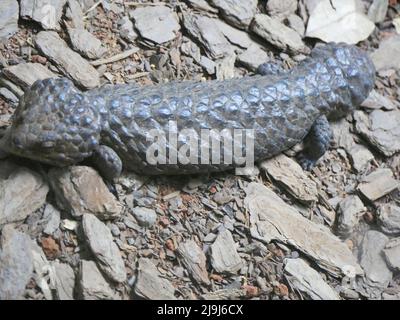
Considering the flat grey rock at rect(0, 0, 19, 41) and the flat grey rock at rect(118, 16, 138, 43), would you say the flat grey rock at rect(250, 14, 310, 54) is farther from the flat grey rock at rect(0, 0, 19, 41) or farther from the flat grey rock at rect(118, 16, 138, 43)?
the flat grey rock at rect(0, 0, 19, 41)

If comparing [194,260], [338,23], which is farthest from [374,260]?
[338,23]

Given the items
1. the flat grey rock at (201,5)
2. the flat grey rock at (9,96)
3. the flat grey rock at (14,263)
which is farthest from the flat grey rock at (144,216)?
the flat grey rock at (201,5)

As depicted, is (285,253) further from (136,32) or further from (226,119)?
(136,32)

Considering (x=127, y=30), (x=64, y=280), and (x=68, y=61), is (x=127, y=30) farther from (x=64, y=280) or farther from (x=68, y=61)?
(x=64, y=280)

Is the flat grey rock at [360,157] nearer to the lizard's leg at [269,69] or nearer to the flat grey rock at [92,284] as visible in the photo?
the lizard's leg at [269,69]

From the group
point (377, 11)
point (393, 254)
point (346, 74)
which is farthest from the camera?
point (377, 11)

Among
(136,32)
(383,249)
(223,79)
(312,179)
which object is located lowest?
(383,249)
